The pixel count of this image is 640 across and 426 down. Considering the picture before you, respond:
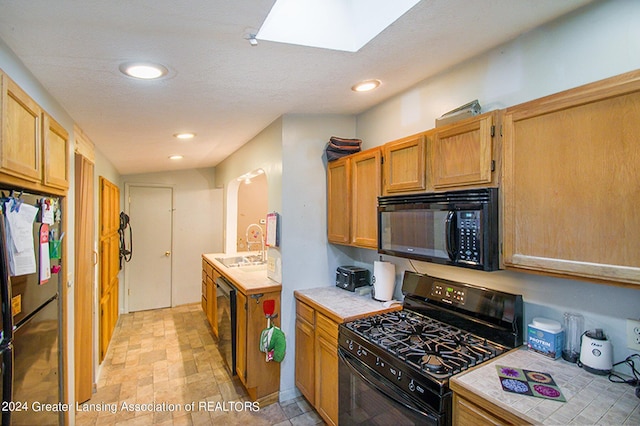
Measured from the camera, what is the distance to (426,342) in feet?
5.27

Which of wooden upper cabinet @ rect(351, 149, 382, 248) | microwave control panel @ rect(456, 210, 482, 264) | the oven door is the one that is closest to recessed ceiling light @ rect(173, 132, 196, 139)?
wooden upper cabinet @ rect(351, 149, 382, 248)

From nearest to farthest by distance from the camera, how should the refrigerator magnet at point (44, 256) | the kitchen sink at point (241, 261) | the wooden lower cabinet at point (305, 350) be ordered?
the refrigerator magnet at point (44, 256), the wooden lower cabinet at point (305, 350), the kitchen sink at point (241, 261)

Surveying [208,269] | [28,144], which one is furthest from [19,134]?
[208,269]

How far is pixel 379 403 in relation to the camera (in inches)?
61.4

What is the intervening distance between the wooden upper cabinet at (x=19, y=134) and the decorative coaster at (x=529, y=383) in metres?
2.06

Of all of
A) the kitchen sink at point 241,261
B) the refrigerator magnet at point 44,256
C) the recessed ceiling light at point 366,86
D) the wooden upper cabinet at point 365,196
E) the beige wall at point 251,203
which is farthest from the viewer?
the beige wall at point 251,203

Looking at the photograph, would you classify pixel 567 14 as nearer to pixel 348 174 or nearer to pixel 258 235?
pixel 348 174

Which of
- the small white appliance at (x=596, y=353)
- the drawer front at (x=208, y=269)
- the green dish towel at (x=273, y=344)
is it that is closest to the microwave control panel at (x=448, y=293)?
the small white appliance at (x=596, y=353)

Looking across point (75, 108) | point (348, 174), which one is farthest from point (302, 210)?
point (75, 108)

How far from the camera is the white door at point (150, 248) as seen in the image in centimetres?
488

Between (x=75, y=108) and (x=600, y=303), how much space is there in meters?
3.04

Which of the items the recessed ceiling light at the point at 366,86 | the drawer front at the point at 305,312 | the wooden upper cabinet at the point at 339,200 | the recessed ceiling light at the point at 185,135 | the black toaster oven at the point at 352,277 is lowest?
the drawer front at the point at 305,312

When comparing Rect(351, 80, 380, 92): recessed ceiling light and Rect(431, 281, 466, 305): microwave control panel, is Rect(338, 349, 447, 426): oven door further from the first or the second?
Rect(351, 80, 380, 92): recessed ceiling light

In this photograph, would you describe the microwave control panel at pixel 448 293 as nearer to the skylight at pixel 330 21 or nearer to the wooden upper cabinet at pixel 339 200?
the wooden upper cabinet at pixel 339 200
